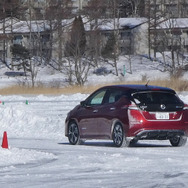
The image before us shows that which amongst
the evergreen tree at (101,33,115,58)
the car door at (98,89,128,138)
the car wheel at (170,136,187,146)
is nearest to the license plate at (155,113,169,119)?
the car door at (98,89,128,138)

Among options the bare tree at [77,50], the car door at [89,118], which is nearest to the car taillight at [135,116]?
the car door at [89,118]

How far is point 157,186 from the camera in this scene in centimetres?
1027

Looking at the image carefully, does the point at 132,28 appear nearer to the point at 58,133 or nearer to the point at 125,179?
the point at 58,133

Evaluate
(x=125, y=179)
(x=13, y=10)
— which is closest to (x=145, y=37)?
(x=13, y=10)

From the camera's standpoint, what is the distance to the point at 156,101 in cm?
1670

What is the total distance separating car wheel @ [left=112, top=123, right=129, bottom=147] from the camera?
16.6m

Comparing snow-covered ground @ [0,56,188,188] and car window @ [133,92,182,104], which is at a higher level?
car window @ [133,92,182,104]

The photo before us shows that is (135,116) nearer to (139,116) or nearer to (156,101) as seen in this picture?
(139,116)

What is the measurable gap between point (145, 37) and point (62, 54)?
38.6ft

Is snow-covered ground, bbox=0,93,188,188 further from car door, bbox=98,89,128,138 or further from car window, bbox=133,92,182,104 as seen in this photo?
car window, bbox=133,92,182,104

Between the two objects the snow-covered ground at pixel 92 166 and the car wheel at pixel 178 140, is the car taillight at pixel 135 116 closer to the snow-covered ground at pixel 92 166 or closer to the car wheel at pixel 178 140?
the snow-covered ground at pixel 92 166

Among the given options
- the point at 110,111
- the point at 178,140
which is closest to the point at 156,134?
the point at 178,140

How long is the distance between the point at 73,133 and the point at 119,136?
201 centimetres

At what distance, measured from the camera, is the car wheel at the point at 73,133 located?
60.0 feet
